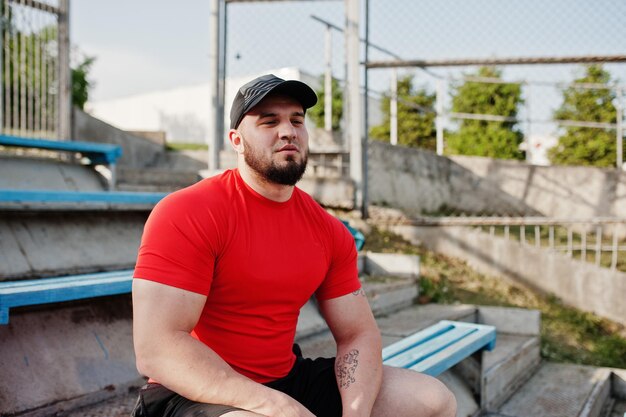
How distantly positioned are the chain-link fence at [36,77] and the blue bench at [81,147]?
1.07 meters

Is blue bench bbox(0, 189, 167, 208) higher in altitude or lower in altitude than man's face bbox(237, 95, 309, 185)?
lower

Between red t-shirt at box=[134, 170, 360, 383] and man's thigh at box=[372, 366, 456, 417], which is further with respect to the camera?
man's thigh at box=[372, 366, 456, 417]

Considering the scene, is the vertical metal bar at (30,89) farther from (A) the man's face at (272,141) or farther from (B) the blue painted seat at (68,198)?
(A) the man's face at (272,141)

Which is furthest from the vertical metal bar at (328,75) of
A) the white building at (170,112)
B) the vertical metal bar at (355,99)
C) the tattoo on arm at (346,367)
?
the white building at (170,112)

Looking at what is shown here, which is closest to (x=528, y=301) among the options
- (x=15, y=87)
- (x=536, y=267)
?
(x=536, y=267)

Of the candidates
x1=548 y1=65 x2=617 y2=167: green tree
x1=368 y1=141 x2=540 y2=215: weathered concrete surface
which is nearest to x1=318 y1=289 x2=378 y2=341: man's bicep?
x1=368 y1=141 x2=540 y2=215: weathered concrete surface

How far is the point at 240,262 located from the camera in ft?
5.63

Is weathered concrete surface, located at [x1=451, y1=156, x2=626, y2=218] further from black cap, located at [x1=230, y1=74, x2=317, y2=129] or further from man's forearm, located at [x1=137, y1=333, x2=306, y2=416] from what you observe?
man's forearm, located at [x1=137, y1=333, x2=306, y2=416]

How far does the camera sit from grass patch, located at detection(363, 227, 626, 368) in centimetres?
461

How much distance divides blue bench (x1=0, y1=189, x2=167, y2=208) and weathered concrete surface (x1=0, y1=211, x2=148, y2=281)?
0.12 m

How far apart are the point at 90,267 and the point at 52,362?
3.72 ft

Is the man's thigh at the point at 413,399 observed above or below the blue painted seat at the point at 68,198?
below

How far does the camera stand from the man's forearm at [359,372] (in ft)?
5.92

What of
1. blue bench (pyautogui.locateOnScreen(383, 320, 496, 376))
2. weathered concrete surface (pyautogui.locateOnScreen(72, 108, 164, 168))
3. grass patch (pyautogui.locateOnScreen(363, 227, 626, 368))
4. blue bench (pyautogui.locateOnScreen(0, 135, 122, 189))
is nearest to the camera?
blue bench (pyautogui.locateOnScreen(383, 320, 496, 376))
